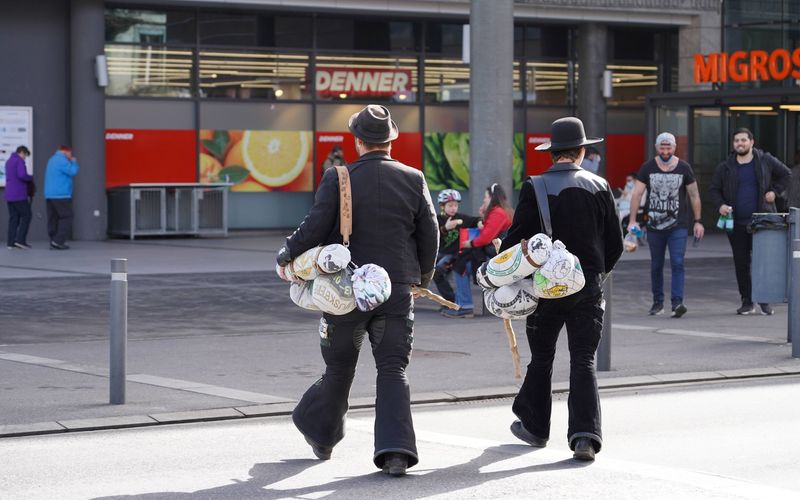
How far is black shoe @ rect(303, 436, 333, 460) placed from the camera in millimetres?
7312

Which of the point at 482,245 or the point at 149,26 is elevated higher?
the point at 149,26

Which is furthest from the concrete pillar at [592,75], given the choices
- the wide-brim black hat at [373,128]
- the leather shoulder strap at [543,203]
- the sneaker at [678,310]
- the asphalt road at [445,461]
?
the wide-brim black hat at [373,128]

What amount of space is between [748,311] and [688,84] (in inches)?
613

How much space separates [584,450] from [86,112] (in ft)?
63.9

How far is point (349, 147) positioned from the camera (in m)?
28.4

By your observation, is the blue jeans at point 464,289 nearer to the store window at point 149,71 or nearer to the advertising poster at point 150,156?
the advertising poster at point 150,156

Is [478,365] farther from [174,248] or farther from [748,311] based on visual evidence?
[174,248]

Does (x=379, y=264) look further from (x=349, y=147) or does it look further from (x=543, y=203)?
(x=349, y=147)

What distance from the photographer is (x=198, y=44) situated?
1048 inches

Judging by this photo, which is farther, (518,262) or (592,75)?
(592,75)

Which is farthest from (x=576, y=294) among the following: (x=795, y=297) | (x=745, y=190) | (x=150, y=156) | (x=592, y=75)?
(x=592, y=75)

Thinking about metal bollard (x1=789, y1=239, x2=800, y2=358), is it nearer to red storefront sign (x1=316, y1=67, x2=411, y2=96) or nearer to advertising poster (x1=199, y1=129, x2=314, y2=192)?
advertising poster (x1=199, y1=129, x2=314, y2=192)

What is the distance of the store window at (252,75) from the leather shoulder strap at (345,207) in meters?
20.2

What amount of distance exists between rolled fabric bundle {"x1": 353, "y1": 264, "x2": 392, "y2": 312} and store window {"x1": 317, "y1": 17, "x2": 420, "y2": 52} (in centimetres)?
2125
